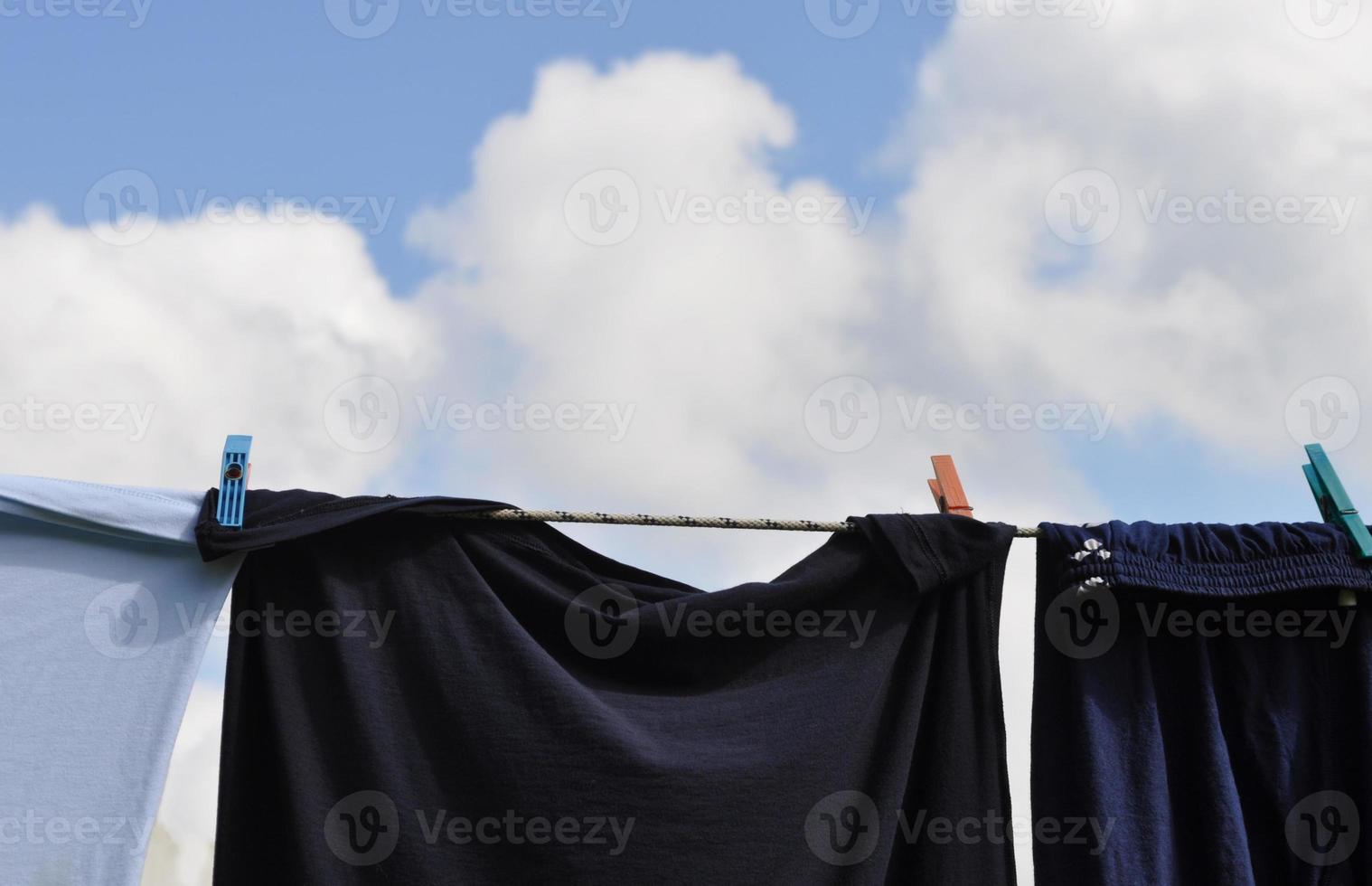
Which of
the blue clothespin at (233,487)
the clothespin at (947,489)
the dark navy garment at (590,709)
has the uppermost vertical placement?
the clothespin at (947,489)

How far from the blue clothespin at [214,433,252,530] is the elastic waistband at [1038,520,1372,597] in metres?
1.31

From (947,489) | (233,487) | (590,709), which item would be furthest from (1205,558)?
(233,487)

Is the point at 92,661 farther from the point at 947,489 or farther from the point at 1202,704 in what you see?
the point at 1202,704

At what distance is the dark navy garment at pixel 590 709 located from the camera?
6.47 feet

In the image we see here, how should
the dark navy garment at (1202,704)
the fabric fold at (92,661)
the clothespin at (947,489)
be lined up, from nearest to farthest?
the fabric fold at (92,661)
the dark navy garment at (1202,704)
the clothespin at (947,489)

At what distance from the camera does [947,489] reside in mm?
2230

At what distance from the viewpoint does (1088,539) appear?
2.17 meters

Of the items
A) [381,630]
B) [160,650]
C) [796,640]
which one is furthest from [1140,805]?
[160,650]

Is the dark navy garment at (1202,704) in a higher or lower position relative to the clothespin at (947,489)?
lower

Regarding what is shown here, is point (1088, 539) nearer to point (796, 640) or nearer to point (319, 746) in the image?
point (796, 640)

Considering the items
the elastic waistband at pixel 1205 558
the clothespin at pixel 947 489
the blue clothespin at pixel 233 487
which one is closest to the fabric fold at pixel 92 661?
the blue clothespin at pixel 233 487

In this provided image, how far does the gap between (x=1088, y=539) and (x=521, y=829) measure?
3.41 ft

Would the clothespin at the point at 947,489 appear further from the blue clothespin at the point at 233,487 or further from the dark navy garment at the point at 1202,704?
the blue clothespin at the point at 233,487

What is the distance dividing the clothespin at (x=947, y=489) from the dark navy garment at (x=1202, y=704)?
156 millimetres
